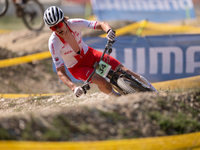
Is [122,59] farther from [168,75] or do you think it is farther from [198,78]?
[198,78]

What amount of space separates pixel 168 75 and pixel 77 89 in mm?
4474

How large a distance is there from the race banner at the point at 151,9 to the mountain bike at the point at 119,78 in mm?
10061

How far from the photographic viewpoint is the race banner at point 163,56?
7.48m

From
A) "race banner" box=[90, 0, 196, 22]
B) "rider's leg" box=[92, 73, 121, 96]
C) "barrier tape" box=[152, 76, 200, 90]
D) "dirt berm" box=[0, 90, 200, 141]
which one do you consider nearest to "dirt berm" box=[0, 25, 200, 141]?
"dirt berm" box=[0, 90, 200, 141]

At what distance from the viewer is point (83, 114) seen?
3414mm

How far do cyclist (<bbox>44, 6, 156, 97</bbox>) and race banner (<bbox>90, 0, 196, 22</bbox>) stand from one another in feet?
31.5

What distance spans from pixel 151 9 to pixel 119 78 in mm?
11128

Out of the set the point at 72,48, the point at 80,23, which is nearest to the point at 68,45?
the point at 72,48

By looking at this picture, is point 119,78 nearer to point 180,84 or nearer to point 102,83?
point 102,83

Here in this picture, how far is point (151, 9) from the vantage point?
47.0ft

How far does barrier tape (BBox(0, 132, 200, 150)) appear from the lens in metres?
2.94

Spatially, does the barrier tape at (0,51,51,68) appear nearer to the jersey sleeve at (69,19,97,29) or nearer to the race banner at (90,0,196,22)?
the jersey sleeve at (69,19,97,29)

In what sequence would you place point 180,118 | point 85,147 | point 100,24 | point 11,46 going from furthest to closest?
1. point 11,46
2. point 100,24
3. point 180,118
4. point 85,147

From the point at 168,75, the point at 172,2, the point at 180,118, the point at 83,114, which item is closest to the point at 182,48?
the point at 168,75
